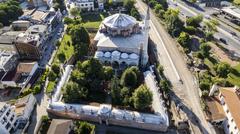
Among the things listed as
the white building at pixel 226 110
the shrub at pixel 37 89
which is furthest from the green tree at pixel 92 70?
the white building at pixel 226 110

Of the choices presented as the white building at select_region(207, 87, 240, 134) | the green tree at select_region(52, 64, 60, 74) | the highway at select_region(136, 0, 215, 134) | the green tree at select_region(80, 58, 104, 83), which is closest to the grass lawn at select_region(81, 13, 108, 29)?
the highway at select_region(136, 0, 215, 134)

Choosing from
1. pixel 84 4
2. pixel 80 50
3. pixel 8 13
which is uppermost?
pixel 84 4

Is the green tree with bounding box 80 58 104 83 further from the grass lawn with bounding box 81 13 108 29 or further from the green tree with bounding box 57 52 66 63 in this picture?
the grass lawn with bounding box 81 13 108 29

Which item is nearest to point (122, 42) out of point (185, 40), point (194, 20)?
point (185, 40)

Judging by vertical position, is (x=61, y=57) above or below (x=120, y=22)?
below

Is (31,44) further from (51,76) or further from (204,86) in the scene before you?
(204,86)

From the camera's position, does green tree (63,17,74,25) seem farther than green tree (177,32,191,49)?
Yes

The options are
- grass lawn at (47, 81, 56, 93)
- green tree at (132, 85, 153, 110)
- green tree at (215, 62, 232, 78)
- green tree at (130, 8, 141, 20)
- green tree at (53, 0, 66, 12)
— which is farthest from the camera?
green tree at (53, 0, 66, 12)
